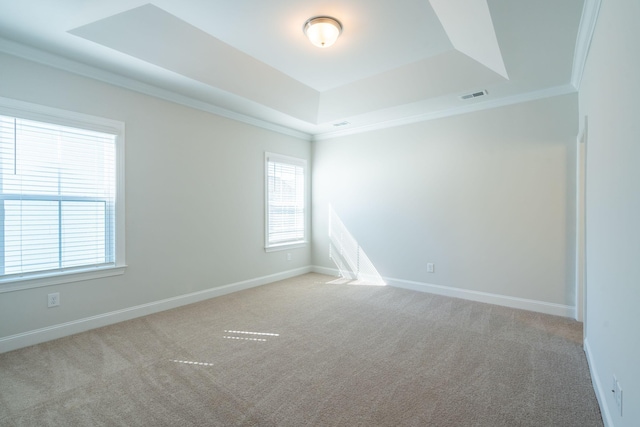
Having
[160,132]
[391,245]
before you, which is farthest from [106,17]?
[391,245]

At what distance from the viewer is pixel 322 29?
273 cm

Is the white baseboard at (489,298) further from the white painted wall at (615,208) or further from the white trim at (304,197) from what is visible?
the white trim at (304,197)

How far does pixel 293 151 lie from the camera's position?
5.61m

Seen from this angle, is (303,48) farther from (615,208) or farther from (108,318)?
(108,318)

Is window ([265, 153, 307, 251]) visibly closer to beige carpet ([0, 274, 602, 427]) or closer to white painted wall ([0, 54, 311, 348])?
white painted wall ([0, 54, 311, 348])

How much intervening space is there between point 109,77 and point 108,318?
103 inches

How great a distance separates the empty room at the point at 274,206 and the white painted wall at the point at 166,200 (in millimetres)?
25

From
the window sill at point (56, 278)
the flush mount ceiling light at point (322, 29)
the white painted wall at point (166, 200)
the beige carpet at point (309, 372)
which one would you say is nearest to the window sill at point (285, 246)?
the white painted wall at point (166, 200)

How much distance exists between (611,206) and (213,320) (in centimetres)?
364

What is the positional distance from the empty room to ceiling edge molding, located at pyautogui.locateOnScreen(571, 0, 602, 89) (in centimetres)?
4

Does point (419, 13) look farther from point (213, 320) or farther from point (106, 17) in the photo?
point (213, 320)

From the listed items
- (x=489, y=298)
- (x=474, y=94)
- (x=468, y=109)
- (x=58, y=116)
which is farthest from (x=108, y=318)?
(x=468, y=109)

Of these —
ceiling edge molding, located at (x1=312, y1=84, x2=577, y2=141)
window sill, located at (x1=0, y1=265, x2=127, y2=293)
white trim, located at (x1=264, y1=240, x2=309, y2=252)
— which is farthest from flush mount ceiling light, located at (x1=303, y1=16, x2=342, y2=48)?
white trim, located at (x1=264, y1=240, x2=309, y2=252)

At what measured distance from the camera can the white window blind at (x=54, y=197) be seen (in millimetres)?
2713
